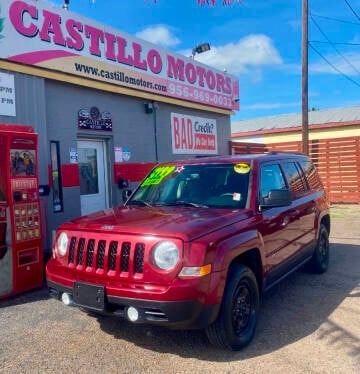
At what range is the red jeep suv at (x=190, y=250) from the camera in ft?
10.9

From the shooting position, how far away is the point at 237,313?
3.79 m

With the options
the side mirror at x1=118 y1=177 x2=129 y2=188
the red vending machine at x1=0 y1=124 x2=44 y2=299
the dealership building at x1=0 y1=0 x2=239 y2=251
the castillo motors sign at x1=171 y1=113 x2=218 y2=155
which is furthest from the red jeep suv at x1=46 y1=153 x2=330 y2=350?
the castillo motors sign at x1=171 y1=113 x2=218 y2=155

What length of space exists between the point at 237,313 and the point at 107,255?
50.8 inches

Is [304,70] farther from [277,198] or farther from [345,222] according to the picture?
[277,198]

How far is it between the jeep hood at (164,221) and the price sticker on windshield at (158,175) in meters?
0.72

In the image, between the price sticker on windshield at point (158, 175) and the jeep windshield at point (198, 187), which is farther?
the price sticker on windshield at point (158, 175)

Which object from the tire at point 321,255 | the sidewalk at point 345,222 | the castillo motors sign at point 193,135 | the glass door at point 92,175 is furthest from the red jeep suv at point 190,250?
the castillo motors sign at point 193,135

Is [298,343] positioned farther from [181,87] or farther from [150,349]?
[181,87]

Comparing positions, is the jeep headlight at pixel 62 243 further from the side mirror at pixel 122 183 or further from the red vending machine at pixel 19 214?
the side mirror at pixel 122 183

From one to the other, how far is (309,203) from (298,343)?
7.85 ft

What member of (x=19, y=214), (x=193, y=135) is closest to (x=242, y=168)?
(x=19, y=214)

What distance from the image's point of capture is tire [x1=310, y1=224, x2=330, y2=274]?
241 inches

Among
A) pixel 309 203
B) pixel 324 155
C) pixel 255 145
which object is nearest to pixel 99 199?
pixel 309 203

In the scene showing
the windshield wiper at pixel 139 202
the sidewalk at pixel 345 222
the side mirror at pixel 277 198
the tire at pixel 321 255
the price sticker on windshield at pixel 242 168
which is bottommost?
the sidewalk at pixel 345 222
